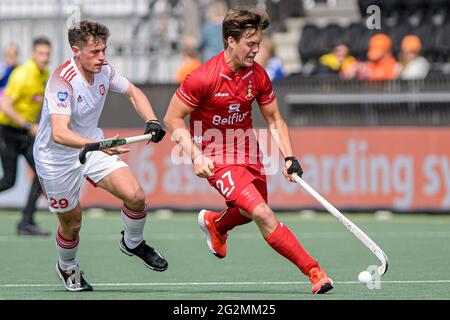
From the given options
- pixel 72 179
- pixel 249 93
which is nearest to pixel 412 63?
pixel 249 93

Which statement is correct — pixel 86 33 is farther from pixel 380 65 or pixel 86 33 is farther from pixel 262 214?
pixel 380 65

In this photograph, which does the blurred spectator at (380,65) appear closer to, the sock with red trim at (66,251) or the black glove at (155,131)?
the sock with red trim at (66,251)

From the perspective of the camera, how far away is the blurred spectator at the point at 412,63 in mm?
17344

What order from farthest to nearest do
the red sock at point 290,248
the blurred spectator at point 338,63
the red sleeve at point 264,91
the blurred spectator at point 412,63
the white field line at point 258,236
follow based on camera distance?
the blurred spectator at point 338,63 → the blurred spectator at point 412,63 → the white field line at point 258,236 → the red sleeve at point 264,91 → the red sock at point 290,248

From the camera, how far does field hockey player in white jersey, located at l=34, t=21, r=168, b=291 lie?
30.2ft

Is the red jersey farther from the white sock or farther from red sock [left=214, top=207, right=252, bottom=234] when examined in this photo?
the white sock

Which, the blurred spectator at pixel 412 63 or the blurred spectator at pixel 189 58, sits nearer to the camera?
the blurred spectator at pixel 412 63

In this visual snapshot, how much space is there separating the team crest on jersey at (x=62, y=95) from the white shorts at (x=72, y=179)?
1.71 feet

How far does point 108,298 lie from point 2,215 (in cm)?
902

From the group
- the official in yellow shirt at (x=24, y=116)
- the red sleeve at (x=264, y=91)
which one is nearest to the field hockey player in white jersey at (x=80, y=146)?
the red sleeve at (x=264, y=91)

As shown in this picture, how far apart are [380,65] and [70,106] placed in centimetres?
920

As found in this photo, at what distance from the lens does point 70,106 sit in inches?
364

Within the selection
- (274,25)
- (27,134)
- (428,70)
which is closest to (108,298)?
(27,134)

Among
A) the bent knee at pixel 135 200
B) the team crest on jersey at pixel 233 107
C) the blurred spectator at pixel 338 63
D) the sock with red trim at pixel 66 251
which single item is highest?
the team crest on jersey at pixel 233 107
